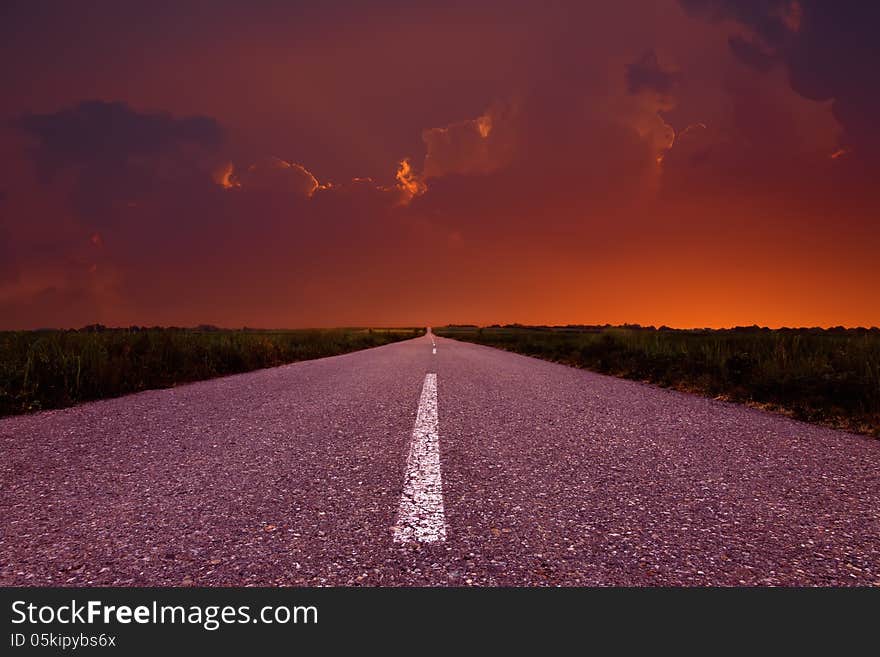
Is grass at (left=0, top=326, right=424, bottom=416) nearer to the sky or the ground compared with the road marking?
nearer to the sky

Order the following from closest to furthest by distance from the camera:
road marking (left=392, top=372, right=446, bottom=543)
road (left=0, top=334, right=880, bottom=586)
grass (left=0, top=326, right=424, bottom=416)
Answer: road (left=0, top=334, right=880, bottom=586), road marking (left=392, top=372, right=446, bottom=543), grass (left=0, top=326, right=424, bottom=416)

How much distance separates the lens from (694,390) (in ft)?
29.6

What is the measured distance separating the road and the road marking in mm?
16

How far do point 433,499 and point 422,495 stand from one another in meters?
0.11

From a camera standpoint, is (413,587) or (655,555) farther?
(655,555)

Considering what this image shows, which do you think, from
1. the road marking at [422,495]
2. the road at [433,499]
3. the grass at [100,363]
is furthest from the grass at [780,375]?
the grass at [100,363]

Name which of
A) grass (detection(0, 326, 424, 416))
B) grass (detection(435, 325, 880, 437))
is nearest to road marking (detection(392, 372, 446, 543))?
grass (detection(435, 325, 880, 437))

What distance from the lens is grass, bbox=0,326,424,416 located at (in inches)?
285

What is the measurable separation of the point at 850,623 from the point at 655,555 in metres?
0.73

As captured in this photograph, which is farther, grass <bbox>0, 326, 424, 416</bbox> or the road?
grass <bbox>0, 326, 424, 416</bbox>

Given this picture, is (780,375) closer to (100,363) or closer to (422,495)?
(422,495)

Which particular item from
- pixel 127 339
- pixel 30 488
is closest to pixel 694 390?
Answer: pixel 30 488

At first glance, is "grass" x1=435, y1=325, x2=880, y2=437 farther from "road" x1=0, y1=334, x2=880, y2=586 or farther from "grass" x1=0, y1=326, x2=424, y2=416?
"grass" x1=0, y1=326, x2=424, y2=416

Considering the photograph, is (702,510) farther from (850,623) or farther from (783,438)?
(783,438)
